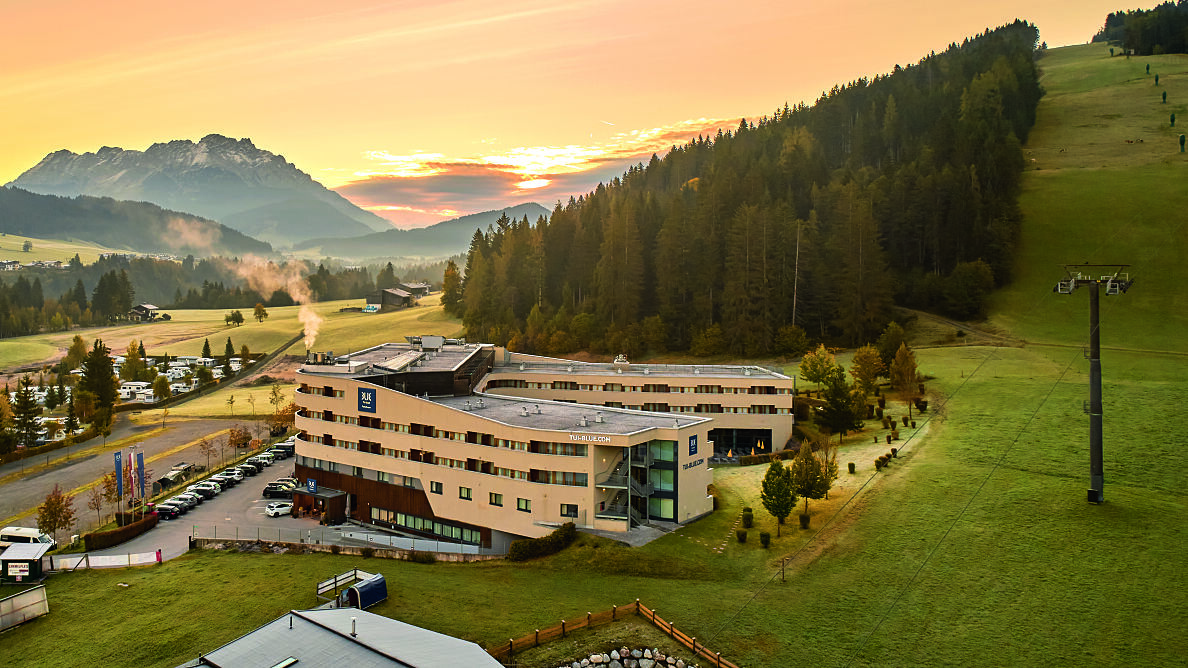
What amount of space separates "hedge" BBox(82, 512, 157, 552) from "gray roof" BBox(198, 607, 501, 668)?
28.8 m

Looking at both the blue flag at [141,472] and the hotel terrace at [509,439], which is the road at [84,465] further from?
the hotel terrace at [509,439]

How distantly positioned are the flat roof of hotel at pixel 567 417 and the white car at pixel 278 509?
1470 cm

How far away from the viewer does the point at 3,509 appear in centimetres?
6353

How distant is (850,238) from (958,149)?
32888mm

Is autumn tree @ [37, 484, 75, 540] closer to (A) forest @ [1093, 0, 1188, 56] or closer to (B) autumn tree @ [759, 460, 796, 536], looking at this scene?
(B) autumn tree @ [759, 460, 796, 536]

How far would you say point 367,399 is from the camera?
6009 cm

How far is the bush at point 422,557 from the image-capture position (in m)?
45.8

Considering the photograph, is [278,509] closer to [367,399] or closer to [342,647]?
[367,399]

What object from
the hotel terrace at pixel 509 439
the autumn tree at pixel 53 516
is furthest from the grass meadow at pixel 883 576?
the autumn tree at pixel 53 516

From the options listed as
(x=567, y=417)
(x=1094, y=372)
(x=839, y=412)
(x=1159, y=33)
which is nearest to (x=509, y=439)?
(x=567, y=417)

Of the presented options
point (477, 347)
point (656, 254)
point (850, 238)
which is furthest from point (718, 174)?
point (477, 347)

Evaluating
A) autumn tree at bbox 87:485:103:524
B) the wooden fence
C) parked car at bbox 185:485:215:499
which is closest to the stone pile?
the wooden fence

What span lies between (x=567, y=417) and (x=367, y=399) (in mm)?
16749

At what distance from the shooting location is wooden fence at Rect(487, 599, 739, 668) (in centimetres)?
3195
